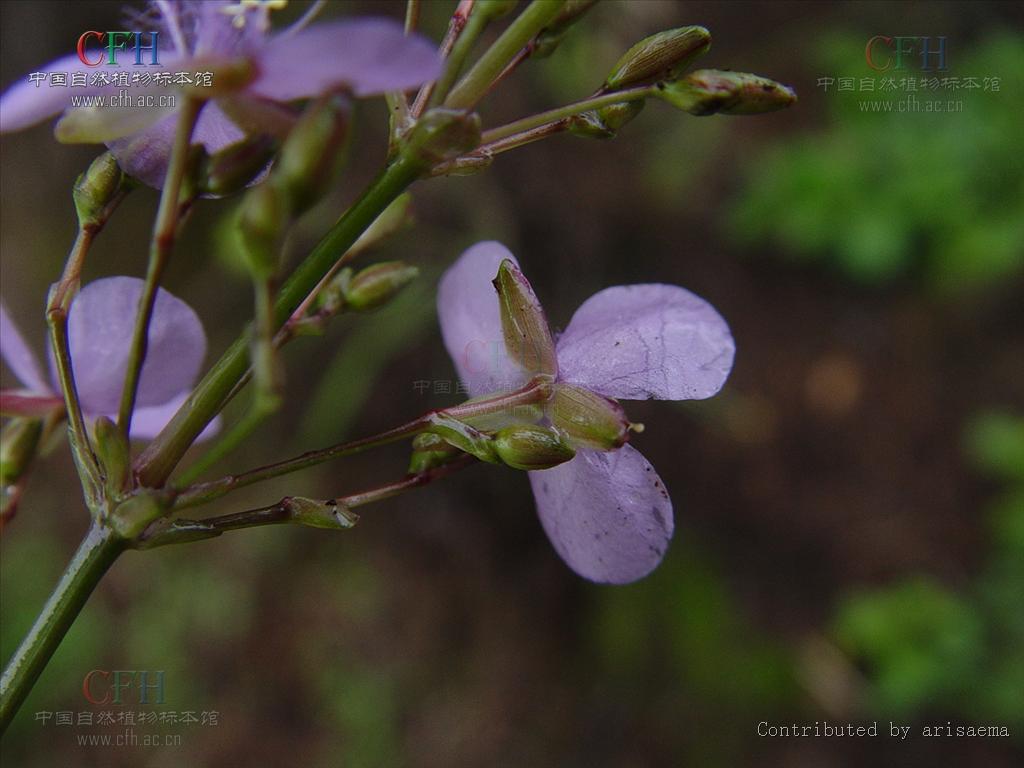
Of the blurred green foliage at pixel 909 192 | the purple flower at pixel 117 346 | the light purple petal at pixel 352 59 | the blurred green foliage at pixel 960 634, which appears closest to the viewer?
the light purple petal at pixel 352 59

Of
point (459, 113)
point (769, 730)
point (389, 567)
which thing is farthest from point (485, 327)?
point (769, 730)

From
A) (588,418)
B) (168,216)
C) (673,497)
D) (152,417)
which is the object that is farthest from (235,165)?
(673,497)

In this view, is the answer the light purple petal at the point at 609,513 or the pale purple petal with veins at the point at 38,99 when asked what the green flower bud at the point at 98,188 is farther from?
the light purple petal at the point at 609,513

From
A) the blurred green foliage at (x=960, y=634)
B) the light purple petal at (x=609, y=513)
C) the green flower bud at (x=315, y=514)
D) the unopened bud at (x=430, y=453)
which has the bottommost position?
the blurred green foliage at (x=960, y=634)

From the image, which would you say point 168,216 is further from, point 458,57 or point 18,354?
point 18,354

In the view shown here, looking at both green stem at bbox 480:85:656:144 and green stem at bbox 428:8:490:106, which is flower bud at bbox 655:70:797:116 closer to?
green stem at bbox 480:85:656:144

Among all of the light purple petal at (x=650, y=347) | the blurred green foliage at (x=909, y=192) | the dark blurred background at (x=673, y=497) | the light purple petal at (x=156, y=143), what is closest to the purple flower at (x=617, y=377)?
the light purple petal at (x=650, y=347)

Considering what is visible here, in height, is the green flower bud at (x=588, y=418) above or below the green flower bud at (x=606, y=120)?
below
